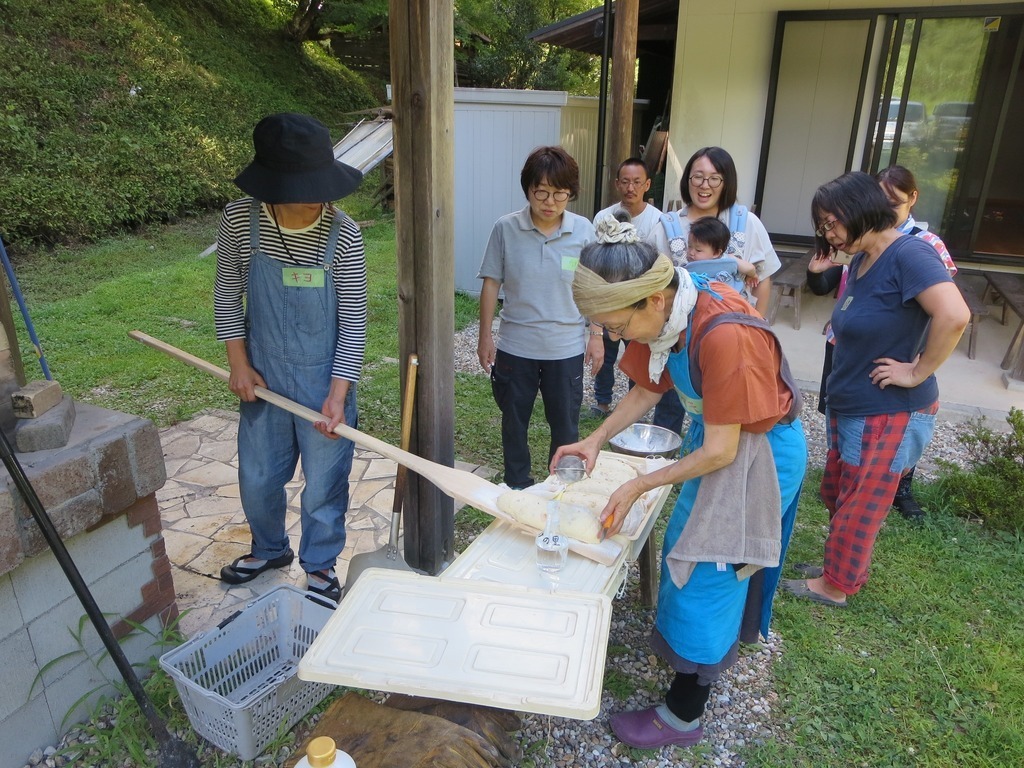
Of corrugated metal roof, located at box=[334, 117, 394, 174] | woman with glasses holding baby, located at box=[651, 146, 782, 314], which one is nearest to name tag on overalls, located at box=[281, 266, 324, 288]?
woman with glasses holding baby, located at box=[651, 146, 782, 314]

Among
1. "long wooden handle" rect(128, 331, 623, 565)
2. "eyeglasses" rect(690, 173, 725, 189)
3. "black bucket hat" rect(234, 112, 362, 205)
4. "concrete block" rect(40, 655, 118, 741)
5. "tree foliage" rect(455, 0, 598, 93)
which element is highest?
"tree foliage" rect(455, 0, 598, 93)

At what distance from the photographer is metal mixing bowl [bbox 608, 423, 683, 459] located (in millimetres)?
3527

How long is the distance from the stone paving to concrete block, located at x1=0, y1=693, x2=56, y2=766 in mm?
599

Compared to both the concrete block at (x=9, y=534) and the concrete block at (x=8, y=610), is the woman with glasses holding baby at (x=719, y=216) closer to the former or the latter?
the concrete block at (x=9, y=534)

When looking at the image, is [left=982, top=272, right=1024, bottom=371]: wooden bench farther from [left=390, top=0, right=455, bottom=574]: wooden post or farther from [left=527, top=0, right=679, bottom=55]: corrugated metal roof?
[left=390, top=0, right=455, bottom=574]: wooden post

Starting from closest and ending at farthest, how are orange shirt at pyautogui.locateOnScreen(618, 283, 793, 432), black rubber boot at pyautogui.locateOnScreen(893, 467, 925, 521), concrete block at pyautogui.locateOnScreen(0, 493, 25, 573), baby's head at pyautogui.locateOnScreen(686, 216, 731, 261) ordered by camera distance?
orange shirt at pyautogui.locateOnScreen(618, 283, 793, 432)
concrete block at pyautogui.locateOnScreen(0, 493, 25, 573)
baby's head at pyautogui.locateOnScreen(686, 216, 731, 261)
black rubber boot at pyautogui.locateOnScreen(893, 467, 925, 521)

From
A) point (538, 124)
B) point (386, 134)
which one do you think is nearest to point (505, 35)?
point (386, 134)

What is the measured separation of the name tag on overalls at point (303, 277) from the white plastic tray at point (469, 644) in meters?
1.19

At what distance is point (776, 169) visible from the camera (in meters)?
7.34

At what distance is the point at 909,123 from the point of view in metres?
6.88

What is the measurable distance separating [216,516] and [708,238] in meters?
3.00

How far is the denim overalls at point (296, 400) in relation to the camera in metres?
2.63

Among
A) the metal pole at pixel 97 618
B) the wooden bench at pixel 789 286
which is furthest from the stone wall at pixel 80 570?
the wooden bench at pixel 789 286

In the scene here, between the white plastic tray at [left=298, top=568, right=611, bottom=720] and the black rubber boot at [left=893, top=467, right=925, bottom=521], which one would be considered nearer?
the white plastic tray at [left=298, top=568, right=611, bottom=720]
